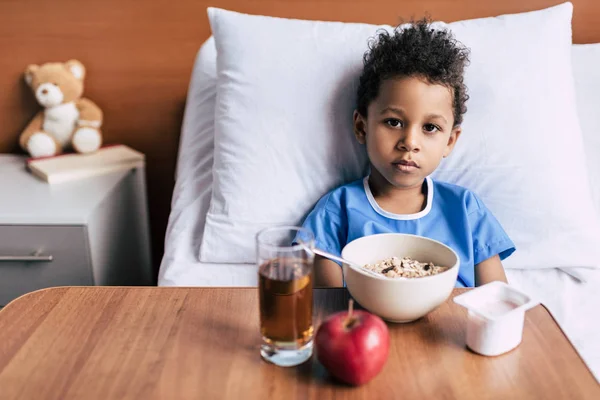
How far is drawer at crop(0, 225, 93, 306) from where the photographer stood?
4.61 feet

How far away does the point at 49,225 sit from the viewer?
139 cm

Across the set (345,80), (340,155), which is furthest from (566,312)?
(345,80)

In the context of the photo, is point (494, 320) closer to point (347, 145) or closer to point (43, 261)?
point (347, 145)

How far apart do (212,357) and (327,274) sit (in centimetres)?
41

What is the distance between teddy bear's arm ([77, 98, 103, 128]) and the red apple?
125cm

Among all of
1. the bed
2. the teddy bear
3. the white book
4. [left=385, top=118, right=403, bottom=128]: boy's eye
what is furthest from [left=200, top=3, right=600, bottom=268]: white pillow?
the teddy bear

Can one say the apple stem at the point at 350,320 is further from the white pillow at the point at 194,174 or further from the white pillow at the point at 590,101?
the white pillow at the point at 590,101

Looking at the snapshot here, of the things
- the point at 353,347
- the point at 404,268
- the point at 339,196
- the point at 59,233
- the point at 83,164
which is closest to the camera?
the point at 353,347

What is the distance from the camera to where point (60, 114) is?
172cm

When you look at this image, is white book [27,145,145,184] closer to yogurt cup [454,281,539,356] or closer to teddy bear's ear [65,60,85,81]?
teddy bear's ear [65,60,85,81]

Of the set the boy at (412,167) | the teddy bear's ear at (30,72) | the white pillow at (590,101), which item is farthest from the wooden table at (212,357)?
the teddy bear's ear at (30,72)

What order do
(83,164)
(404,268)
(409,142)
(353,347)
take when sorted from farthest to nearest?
1. (83,164)
2. (409,142)
3. (404,268)
4. (353,347)

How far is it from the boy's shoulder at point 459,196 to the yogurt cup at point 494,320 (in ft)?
1.38

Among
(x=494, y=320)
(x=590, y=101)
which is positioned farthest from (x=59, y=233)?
(x=590, y=101)
